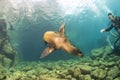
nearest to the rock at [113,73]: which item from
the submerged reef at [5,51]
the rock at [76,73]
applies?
the rock at [76,73]

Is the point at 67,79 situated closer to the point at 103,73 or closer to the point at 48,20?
the point at 103,73

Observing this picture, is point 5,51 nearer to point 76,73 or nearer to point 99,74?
point 76,73

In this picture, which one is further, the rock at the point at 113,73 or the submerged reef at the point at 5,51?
the submerged reef at the point at 5,51

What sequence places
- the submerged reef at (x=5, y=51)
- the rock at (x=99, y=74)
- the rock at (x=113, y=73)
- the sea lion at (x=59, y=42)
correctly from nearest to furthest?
the sea lion at (x=59, y=42) < the rock at (x=99, y=74) < the rock at (x=113, y=73) < the submerged reef at (x=5, y=51)

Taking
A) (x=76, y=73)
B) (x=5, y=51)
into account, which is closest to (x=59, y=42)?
(x=76, y=73)

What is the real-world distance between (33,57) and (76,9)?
18935mm

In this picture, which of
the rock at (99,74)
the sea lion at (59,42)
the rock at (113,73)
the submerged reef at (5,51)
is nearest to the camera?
the sea lion at (59,42)

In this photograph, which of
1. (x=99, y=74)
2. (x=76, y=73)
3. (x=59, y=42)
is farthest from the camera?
(x=76, y=73)

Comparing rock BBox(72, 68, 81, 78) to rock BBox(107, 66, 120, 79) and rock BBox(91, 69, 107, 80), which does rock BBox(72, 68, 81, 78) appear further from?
rock BBox(107, 66, 120, 79)

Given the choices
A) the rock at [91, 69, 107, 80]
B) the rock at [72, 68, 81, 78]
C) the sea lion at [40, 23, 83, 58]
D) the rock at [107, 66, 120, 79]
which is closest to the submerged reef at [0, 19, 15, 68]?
the rock at [72, 68, 81, 78]

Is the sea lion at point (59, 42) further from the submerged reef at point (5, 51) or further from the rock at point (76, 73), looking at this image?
the submerged reef at point (5, 51)

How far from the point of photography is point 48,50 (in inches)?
166

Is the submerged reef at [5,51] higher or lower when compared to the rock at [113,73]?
higher

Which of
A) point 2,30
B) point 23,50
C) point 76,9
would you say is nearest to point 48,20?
point 23,50
